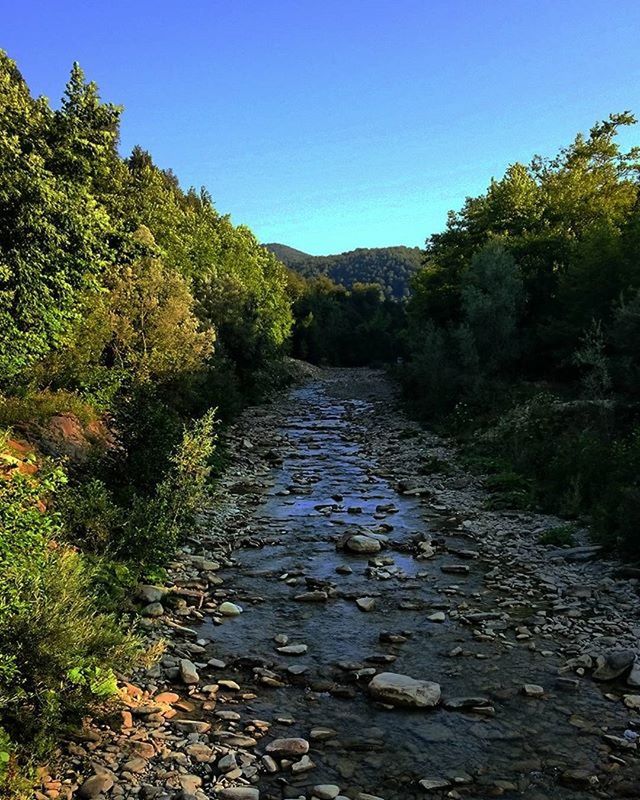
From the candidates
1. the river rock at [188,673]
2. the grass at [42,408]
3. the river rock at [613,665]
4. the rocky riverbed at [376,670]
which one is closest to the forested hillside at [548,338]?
the rocky riverbed at [376,670]

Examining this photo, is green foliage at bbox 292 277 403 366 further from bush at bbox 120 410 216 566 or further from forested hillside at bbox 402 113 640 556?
bush at bbox 120 410 216 566

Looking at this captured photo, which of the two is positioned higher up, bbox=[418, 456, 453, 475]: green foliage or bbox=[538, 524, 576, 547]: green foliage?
bbox=[418, 456, 453, 475]: green foliage

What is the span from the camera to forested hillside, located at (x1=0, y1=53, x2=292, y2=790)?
245 inches

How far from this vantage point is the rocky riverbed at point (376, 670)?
610cm

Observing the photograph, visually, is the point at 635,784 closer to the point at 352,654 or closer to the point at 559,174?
the point at 352,654

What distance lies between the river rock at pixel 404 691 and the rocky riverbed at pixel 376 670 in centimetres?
3

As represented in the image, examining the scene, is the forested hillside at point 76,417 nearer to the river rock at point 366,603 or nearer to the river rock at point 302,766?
the river rock at point 302,766

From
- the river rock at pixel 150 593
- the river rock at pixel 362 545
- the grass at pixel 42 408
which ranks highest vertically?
the grass at pixel 42 408

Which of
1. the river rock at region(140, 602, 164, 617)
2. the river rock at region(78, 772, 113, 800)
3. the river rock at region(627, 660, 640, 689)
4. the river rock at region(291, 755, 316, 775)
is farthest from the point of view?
the river rock at region(140, 602, 164, 617)

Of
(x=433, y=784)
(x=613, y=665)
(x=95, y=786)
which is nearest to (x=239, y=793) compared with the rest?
(x=95, y=786)

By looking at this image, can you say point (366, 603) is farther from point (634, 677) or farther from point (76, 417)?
point (76, 417)

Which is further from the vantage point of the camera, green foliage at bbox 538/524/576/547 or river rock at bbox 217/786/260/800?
green foliage at bbox 538/524/576/547

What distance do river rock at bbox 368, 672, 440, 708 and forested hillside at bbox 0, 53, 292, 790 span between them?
3178 mm

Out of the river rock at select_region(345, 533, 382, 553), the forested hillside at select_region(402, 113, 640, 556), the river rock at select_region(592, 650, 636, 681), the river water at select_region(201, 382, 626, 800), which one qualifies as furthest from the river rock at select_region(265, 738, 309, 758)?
the forested hillside at select_region(402, 113, 640, 556)
